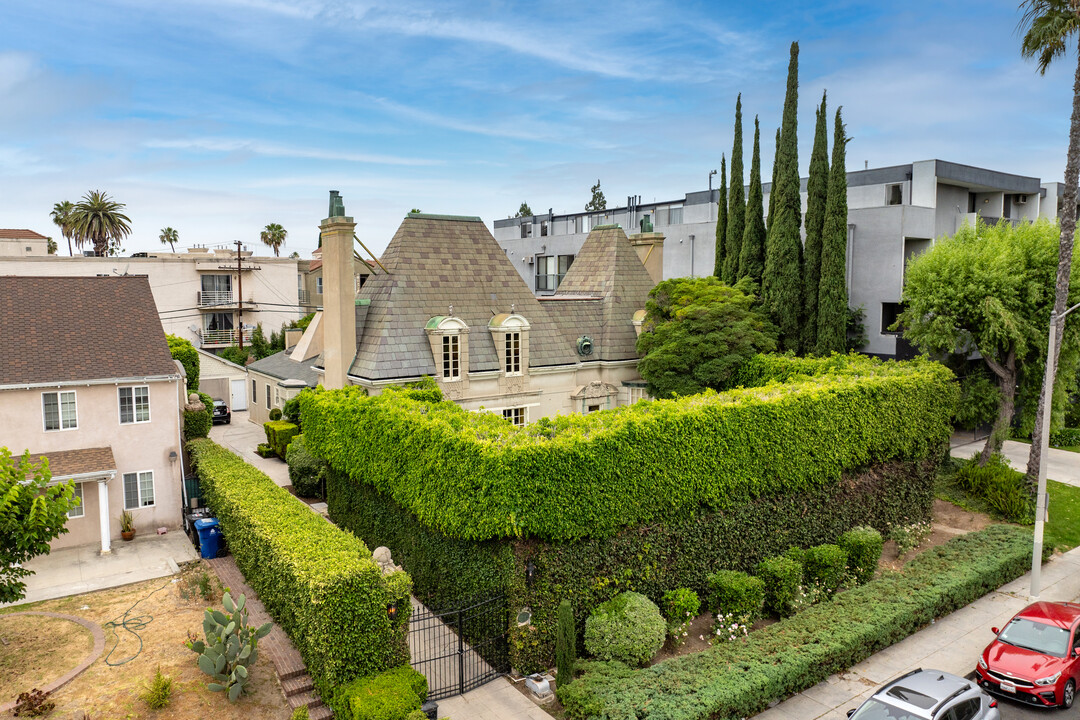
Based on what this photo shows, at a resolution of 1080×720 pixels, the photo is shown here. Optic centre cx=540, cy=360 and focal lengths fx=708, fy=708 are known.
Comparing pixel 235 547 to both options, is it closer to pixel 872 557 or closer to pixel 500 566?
pixel 500 566

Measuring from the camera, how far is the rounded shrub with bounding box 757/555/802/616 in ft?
64.0

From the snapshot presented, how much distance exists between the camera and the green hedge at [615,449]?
16.4 m

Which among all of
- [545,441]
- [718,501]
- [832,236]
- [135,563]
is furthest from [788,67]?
[135,563]

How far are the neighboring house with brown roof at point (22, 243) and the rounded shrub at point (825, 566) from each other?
6859 centimetres

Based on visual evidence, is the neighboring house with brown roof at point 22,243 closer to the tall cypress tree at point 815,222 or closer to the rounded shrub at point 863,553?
the tall cypress tree at point 815,222

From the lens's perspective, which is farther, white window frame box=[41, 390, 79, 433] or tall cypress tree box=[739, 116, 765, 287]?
tall cypress tree box=[739, 116, 765, 287]

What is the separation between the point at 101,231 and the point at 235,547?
221 feet

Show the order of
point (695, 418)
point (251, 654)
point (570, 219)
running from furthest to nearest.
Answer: point (570, 219) < point (695, 418) < point (251, 654)

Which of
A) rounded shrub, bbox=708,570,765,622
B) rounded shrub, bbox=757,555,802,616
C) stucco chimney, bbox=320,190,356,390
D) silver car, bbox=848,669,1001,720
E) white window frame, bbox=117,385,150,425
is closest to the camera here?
silver car, bbox=848,669,1001,720

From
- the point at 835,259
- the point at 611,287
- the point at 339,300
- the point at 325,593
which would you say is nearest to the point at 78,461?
the point at 339,300

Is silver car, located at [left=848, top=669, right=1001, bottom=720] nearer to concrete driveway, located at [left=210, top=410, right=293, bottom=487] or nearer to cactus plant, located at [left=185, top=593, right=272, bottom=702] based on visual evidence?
cactus plant, located at [left=185, top=593, right=272, bottom=702]

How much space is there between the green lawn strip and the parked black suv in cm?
4364

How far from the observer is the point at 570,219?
61.8 metres

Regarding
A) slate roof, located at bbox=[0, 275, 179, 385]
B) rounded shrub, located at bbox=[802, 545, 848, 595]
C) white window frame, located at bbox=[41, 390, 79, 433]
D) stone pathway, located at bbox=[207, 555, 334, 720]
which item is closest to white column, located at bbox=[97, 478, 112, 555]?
white window frame, located at bbox=[41, 390, 79, 433]
